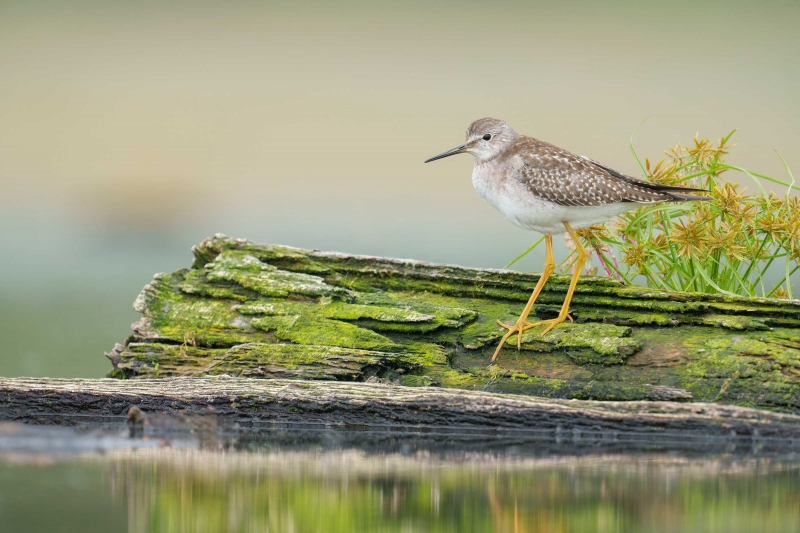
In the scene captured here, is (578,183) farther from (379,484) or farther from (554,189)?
(379,484)

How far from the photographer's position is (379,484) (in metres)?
3.76

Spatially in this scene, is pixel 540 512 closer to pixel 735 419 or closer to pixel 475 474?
pixel 475 474

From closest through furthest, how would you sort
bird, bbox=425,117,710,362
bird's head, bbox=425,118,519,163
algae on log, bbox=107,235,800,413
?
algae on log, bbox=107,235,800,413 → bird, bbox=425,117,710,362 → bird's head, bbox=425,118,519,163

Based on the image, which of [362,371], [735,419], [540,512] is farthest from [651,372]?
[540,512]

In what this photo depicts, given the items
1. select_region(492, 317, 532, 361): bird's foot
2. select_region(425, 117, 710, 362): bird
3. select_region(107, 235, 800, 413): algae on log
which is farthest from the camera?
select_region(425, 117, 710, 362): bird

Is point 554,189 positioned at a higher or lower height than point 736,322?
higher

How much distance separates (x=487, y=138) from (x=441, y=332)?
1724 mm

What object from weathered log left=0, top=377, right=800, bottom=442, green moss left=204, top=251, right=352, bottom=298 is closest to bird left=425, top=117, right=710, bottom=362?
weathered log left=0, top=377, right=800, bottom=442

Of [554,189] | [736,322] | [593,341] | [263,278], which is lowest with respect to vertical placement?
[593,341]

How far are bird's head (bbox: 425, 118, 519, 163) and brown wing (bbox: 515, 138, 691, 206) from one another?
0.36 meters

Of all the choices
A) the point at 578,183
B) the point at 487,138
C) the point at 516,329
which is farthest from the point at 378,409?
the point at 487,138

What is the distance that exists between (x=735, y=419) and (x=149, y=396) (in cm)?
344

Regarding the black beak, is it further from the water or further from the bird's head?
the water

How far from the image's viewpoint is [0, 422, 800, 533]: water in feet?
10.4
